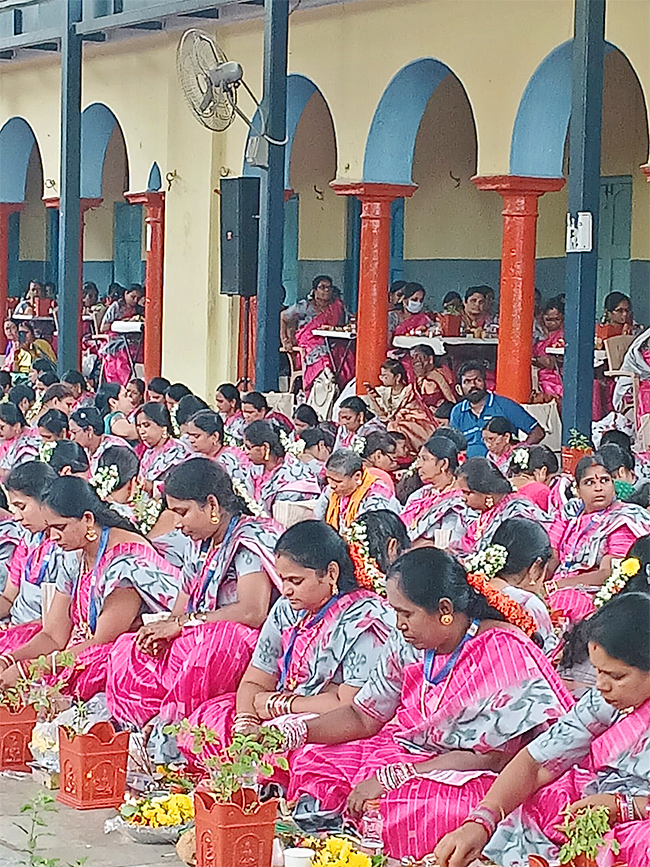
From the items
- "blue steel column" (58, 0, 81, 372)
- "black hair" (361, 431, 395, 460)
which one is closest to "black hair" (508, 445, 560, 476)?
"black hair" (361, 431, 395, 460)

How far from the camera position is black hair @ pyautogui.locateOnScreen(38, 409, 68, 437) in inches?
417

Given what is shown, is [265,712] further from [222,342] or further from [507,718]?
[222,342]

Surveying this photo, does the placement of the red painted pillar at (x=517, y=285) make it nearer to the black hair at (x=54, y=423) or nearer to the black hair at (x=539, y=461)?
the black hair at (x=539, y=461)

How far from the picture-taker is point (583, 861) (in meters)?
3.98

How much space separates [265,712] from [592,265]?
219 inches

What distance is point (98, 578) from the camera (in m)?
6.00

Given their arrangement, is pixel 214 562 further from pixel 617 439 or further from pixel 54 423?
pixel 54 423

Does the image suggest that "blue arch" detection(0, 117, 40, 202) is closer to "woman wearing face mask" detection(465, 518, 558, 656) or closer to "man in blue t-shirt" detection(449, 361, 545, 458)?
"man in blue t-shirt" detection(449, 361, 545, 458)

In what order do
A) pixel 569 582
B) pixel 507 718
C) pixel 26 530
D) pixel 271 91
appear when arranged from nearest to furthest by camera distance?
1. pixel 507 718
2. pixel 26 530
3. pixel 569 582
4. pixel 271 91

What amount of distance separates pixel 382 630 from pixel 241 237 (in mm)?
8074

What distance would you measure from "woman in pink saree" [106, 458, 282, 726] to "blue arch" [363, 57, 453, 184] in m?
7.35

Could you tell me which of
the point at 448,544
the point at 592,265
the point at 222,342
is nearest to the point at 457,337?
the point at 222,342

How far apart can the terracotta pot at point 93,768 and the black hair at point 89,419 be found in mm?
5471

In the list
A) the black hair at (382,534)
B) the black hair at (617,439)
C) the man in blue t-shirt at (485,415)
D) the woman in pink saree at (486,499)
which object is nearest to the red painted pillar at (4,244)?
the man in blue t-shirt at (485,415)
